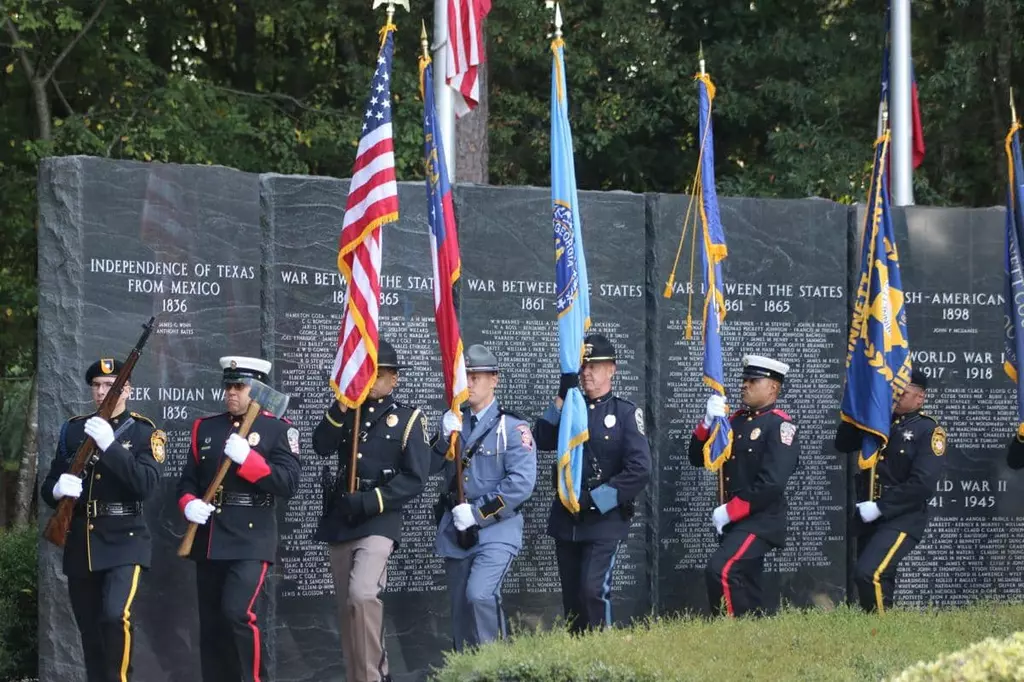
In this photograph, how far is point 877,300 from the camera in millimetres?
11570

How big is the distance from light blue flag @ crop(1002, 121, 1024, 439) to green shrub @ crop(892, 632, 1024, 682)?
245 inches

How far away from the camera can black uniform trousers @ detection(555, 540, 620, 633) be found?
10.4m

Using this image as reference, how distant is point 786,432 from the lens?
10938mm

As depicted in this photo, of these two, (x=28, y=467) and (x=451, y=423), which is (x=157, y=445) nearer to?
(x=451, y=423)

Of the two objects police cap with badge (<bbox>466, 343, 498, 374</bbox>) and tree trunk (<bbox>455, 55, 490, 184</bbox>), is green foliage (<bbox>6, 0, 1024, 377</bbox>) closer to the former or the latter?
tree trunk (<bbox>455, 55, 490, 184</bbox>)

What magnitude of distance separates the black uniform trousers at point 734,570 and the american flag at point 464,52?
3.84 m

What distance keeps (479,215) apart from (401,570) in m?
2.58

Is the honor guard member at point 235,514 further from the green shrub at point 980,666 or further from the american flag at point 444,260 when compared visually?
the green shrub at point 980,666

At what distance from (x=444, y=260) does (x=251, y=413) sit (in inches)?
60.2

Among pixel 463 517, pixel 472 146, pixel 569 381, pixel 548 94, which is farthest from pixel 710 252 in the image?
pixel 548 94

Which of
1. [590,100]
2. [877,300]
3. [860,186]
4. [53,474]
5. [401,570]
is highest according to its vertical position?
[590,100]

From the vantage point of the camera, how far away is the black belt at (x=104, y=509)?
9.35m

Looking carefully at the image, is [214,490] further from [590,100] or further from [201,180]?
[590,100]

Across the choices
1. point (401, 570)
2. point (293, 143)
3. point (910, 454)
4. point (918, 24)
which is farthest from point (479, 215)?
point (918, 24)
